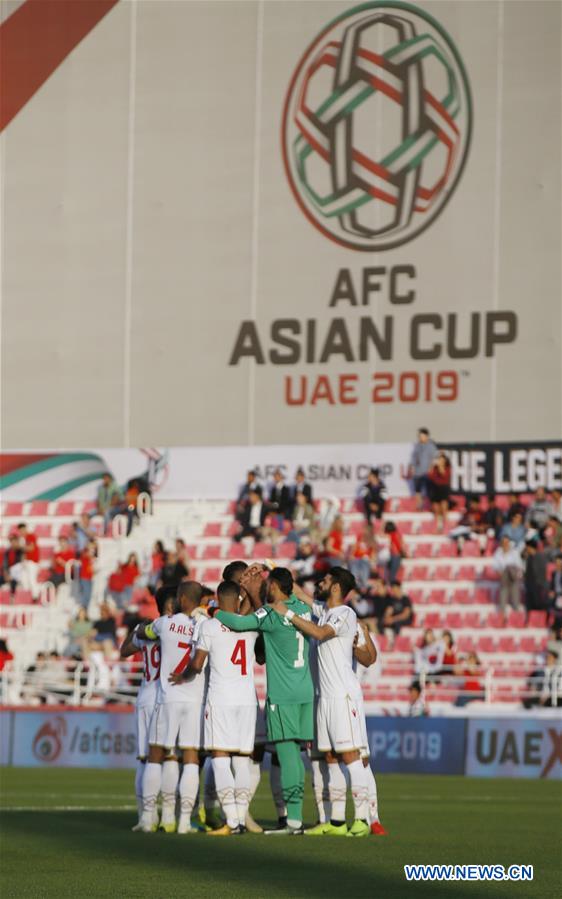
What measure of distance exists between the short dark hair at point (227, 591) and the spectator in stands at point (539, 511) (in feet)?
66.4

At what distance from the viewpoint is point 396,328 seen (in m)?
38.4

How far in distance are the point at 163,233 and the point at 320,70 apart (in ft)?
15.8

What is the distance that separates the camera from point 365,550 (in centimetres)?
3494

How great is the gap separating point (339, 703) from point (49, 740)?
16003 mm

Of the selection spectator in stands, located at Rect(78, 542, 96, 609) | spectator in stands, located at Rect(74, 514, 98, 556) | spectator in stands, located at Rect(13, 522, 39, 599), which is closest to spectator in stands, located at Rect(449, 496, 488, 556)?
spectator in stands, located at Rect(78, 542, 96, 609)

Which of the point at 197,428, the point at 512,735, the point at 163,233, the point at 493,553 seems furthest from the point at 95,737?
the point at 163,233

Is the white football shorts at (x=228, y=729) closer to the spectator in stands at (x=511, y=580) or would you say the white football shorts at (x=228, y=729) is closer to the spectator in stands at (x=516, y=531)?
the spectator in stands at (x=511, y=580)

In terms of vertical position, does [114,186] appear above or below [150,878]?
above

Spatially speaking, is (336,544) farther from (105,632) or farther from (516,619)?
(105,632)

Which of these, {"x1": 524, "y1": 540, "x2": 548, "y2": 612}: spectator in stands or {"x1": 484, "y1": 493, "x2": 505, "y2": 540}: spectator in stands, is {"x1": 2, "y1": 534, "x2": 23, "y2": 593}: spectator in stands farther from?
{"x1": 524, "y1": 540, "x2": 548, "y2": 612}: spectator in stands

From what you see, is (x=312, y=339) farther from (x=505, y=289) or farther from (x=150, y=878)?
(x=150, y=878)

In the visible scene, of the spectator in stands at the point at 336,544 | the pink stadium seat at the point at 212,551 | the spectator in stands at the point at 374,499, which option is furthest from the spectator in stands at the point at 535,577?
the pink stadium seat at the point at 212,551

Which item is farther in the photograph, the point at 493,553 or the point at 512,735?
the point at 493,553

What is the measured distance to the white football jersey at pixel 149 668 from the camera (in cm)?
1499
